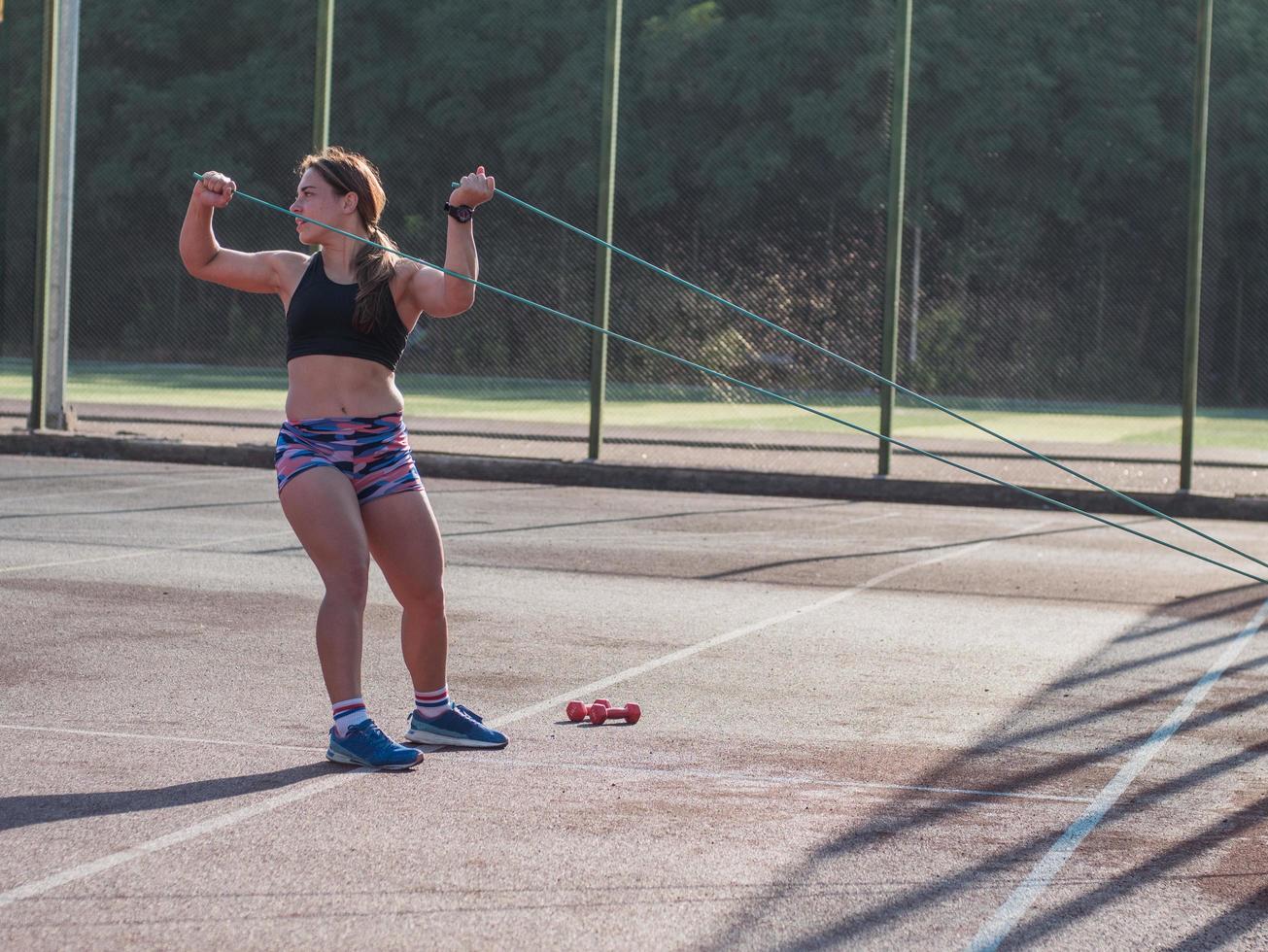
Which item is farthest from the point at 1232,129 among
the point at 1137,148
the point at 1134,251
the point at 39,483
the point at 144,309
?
the point at 39,483

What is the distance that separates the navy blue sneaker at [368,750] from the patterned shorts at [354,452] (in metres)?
0.72

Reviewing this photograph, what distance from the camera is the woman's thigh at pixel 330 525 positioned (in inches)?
216

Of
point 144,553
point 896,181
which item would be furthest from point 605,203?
point 144,553

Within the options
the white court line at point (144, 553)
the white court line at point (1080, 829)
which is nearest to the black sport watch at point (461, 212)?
the white court line at point (1080, 829)

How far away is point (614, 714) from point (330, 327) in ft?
5.74

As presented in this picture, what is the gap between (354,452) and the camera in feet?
18.4

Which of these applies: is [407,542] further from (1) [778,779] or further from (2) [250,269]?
(1) [778,779]

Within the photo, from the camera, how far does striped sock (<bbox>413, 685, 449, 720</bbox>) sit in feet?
19.3

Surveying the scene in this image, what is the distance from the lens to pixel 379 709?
21.5ft

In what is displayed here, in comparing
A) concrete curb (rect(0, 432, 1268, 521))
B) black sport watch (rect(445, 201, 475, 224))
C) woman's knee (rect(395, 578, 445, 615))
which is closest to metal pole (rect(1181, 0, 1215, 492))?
concrete curb (rect(0, 432, 1268, 521))

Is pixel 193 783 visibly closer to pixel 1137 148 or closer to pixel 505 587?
pixel 505 587

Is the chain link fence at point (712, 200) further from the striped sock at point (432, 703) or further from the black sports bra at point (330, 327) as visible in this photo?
the black sports bra at point (330, 327)

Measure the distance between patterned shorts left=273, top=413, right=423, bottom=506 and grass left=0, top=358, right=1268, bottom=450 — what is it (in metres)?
12.6

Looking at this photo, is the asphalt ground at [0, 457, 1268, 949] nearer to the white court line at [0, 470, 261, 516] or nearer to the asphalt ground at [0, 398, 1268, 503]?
the white court line at [0, 470, 261, 516]
